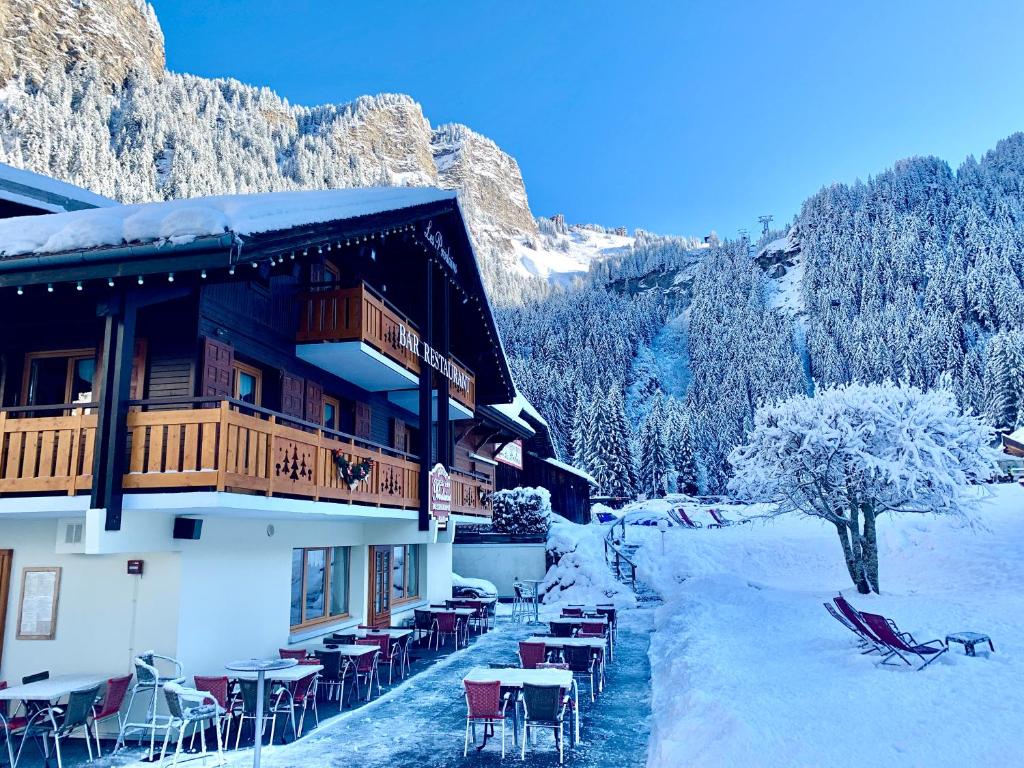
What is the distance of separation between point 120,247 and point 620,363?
364 feet

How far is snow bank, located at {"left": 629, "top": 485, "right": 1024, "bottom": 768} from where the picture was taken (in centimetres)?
762

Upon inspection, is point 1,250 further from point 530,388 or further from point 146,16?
point 146,16

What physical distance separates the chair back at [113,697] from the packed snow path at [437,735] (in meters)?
1.79

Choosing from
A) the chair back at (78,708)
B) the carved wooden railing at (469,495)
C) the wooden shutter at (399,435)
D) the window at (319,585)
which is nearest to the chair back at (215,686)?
the chair back at (78,708)

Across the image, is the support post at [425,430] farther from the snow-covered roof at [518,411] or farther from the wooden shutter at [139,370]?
the snow-covered roof at [518,411]

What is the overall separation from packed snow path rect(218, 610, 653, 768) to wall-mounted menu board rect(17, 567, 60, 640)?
3.77 m

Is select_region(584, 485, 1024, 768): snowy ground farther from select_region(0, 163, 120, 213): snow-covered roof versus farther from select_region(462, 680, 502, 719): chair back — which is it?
select_region(0, 163, 120, 213): snow-covered roof

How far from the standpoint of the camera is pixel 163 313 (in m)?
10.7

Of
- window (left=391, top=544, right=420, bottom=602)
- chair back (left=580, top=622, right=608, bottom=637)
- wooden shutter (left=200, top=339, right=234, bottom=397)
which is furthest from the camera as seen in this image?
window (left=391, top=544, right=420, bottom=602)

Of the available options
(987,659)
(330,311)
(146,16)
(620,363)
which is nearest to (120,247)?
(330,311)

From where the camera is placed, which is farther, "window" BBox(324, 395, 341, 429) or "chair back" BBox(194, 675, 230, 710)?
"window" BBox(324, 395, 341, 429)

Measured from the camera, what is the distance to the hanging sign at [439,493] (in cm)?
1538

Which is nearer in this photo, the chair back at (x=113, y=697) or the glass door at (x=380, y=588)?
the chair back at (x=113, y=697)

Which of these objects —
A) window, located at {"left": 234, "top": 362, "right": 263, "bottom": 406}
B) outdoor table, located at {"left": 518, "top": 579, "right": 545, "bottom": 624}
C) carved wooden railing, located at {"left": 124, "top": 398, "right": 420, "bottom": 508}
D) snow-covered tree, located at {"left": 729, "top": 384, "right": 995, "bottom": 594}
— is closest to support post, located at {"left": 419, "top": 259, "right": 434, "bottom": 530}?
window, located at {"left": 234, "top": 362, "right": 263, "bottom": 406}
